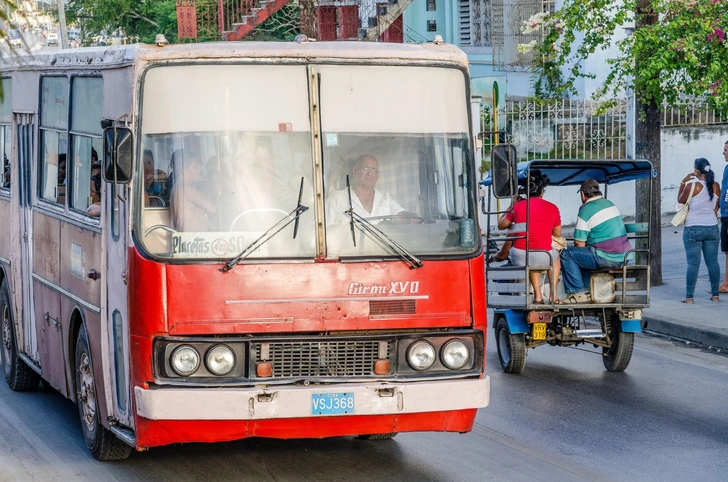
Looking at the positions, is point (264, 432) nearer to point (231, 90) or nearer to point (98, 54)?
point (231, 90)

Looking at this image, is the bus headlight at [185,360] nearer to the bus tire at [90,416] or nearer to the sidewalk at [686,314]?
the bus tire at [90,416]

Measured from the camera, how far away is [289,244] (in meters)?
6.86

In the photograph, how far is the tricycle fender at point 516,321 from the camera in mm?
10859

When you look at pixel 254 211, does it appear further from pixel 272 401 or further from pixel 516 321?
pixel 516 321

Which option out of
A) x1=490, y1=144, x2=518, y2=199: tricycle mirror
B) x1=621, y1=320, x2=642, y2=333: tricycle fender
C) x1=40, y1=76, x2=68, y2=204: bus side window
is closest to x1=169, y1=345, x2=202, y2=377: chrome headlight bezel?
x1=490, y1=144, x2=518, y2=199: tricycle mirror

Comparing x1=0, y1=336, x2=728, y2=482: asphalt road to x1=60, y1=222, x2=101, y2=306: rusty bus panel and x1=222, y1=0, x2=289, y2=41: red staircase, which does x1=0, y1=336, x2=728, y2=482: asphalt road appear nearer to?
x1=60, y1=222, x2=101, y2=306: rusty bus panel

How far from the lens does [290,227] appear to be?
6879 millimetres

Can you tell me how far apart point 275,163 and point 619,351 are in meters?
5.24

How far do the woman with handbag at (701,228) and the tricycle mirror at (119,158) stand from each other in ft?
32.0

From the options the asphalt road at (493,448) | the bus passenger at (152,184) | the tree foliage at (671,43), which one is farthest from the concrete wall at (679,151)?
the bus passenger at (152,184)

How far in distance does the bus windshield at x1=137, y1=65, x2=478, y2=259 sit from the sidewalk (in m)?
5.34

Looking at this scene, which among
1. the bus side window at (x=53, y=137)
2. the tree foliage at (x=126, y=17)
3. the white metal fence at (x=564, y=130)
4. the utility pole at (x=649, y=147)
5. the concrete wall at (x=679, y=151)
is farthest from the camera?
the tree foliage at (x=126, y=17)

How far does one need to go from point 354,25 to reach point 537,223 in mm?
20585

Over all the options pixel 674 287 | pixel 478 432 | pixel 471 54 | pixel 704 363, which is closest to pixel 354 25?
pixel 471 54
